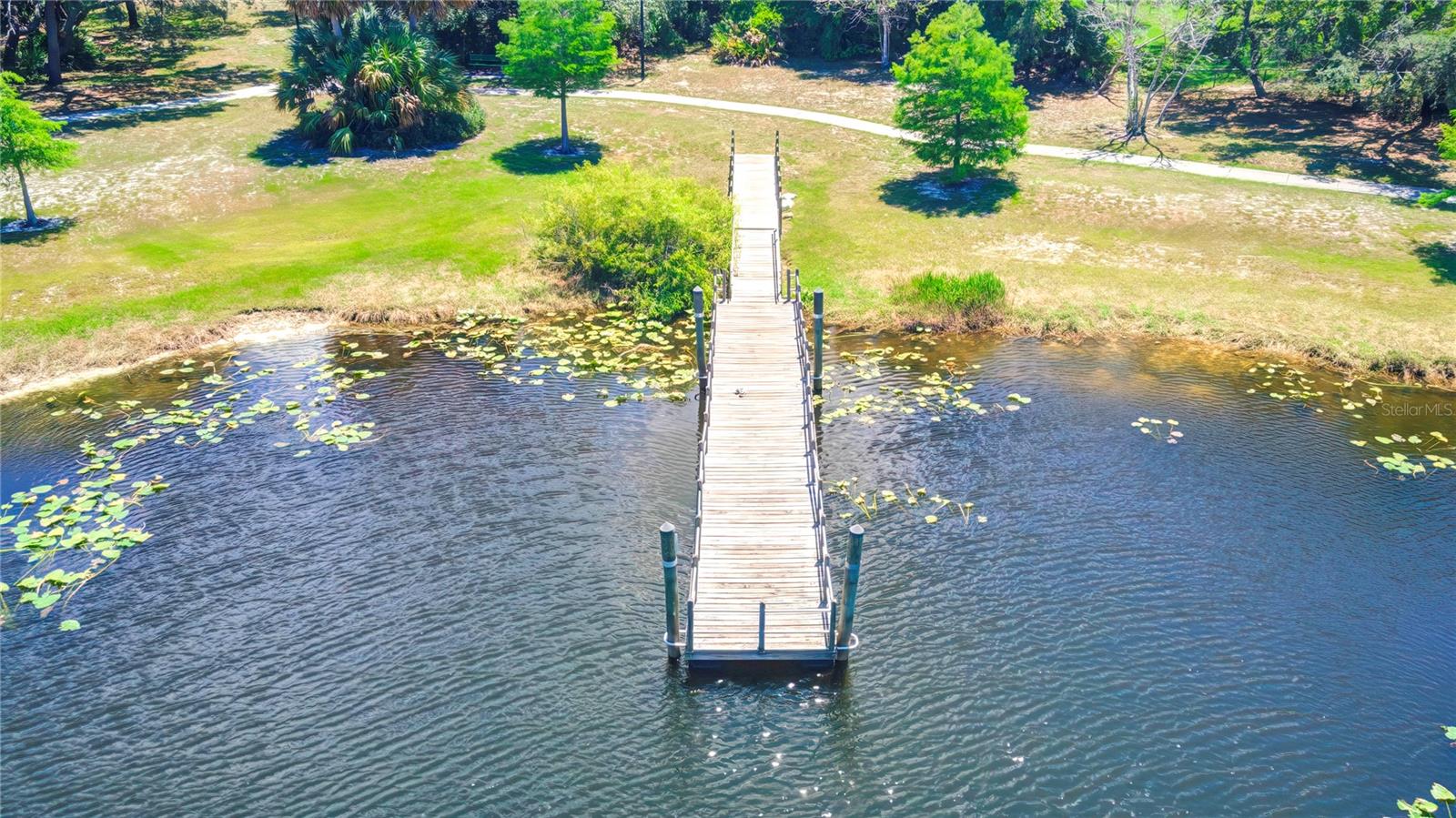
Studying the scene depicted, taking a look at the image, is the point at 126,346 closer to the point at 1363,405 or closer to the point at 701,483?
the point at 701,483

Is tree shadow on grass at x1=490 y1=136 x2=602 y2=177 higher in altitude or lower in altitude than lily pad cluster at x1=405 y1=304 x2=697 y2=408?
higher

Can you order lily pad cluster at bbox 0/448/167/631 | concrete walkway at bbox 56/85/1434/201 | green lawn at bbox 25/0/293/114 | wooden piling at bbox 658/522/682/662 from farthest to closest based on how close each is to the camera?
green lawn at bbox 25/0/293/114
concrete walkway at bbox 56/85/1434/201
lily pad cluster at bbox 0/448/167/631
wooden piling at bbox 658/522/682/662

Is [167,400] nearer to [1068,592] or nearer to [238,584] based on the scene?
[238,584]

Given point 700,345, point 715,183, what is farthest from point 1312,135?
point 700,345

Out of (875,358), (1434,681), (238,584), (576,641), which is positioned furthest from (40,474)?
(1434,681)

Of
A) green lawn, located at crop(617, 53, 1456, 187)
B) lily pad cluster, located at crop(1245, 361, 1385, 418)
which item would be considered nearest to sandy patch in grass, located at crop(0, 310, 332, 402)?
green lawn, located at crop(617, 53, 1456, 187)

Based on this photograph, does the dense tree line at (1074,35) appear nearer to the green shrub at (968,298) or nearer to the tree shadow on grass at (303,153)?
A: the tree shadow on grass at (303,153)

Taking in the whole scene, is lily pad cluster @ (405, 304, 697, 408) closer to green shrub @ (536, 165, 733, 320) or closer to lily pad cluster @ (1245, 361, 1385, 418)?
green shrub @ (536, 165, 733, 320)
